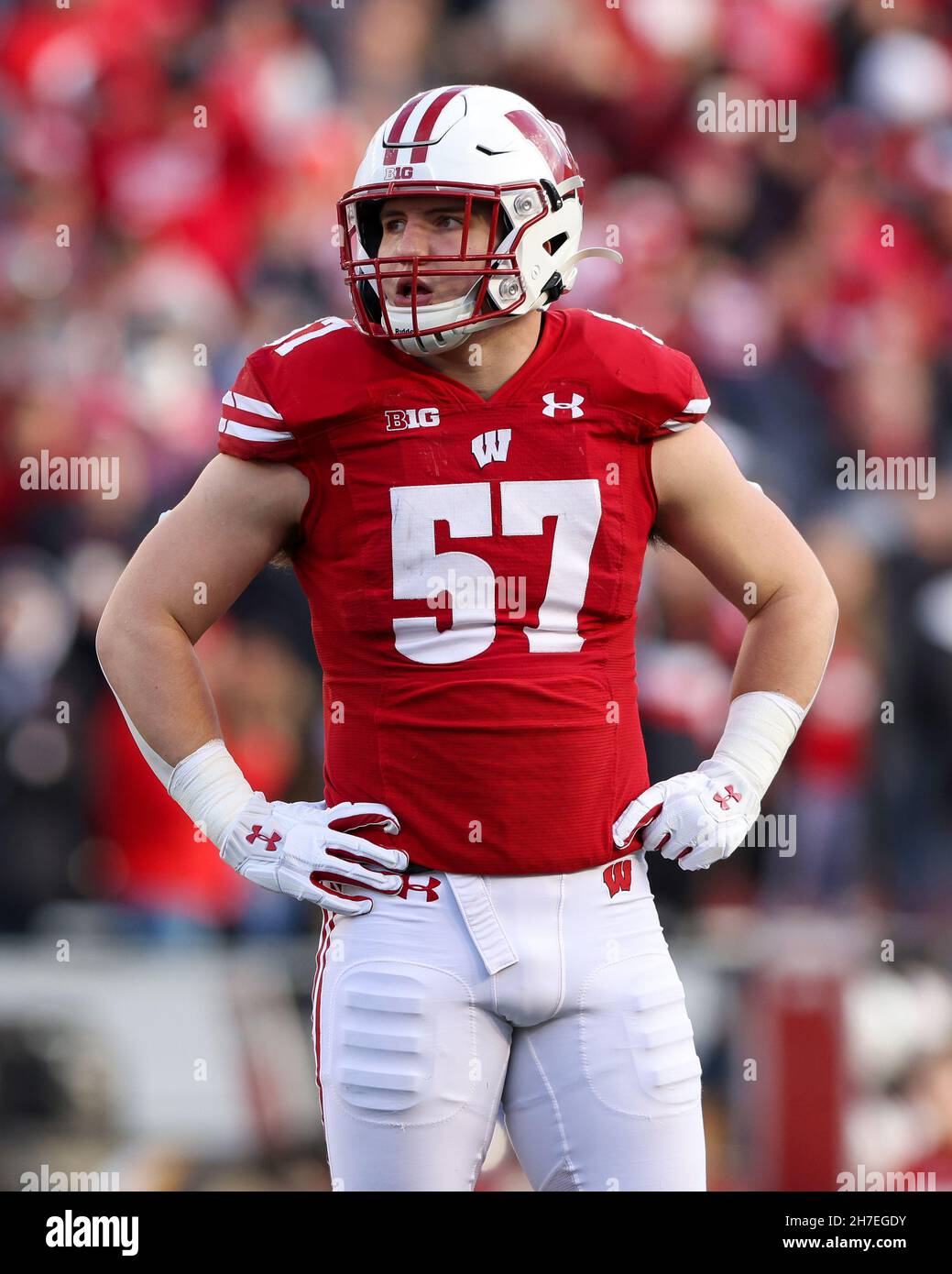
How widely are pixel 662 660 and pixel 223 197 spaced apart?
2237mm

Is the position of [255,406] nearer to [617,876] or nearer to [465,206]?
[465,206]

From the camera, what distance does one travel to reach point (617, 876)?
207 centimetres

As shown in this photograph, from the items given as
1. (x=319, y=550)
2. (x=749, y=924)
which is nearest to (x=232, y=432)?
(x=319, y=550)

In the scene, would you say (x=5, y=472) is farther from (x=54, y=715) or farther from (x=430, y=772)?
(x=430, y=772)

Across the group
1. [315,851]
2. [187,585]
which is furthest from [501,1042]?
[187,585]

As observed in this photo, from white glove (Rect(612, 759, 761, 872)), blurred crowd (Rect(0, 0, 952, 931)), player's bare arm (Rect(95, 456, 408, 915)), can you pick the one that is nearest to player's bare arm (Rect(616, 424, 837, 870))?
white glove (Rect(612, 759, 761, 872))

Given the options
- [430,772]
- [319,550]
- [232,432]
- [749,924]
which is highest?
[232,432]

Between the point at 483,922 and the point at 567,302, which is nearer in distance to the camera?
the point at 483,922

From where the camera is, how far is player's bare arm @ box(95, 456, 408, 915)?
79.9 inches

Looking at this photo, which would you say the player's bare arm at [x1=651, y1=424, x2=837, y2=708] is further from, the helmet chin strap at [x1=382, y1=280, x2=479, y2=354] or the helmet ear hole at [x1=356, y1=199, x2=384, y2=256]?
the helmet ear hole at [x1=356, y1=199, x2=384, y2=256]

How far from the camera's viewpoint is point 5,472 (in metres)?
4.90

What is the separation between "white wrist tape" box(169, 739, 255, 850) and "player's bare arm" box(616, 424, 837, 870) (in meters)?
0.47

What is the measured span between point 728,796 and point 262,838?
0.57 metres

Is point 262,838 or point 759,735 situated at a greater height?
point 759,735
